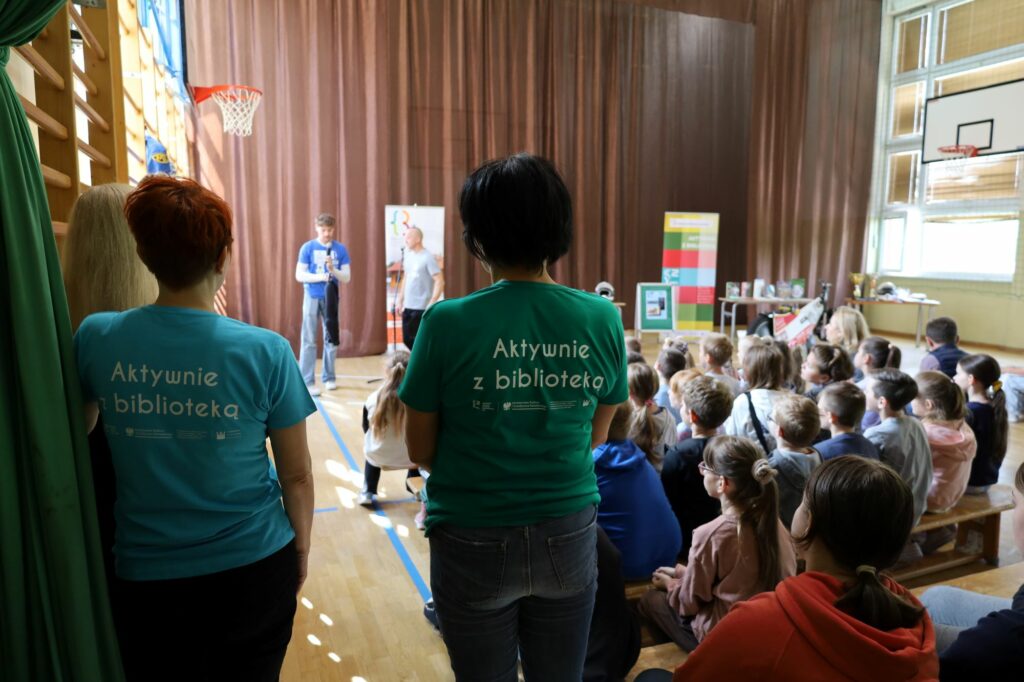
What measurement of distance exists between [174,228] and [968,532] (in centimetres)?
339

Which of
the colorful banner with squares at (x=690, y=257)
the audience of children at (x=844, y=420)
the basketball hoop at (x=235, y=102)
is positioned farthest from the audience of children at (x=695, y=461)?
the colorful banner with squares at (x=690, y=257)

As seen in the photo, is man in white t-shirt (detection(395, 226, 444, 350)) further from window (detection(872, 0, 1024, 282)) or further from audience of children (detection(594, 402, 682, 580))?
window (detection(872, 0, 1024, 282))

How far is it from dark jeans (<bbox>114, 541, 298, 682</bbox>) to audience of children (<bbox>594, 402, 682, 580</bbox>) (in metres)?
1.10

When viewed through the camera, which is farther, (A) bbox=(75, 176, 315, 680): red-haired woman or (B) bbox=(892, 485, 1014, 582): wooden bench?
(B) bbox=(892, 485, 1014, 582): wooden bench

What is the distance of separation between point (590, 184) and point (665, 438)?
679 cm

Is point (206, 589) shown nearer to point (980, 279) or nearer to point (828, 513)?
point (828, 513)

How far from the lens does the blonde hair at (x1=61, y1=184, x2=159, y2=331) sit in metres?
1.17

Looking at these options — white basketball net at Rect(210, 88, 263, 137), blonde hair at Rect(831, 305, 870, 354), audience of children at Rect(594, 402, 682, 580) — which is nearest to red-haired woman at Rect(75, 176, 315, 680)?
audience of children at Rect(594, 402, 682, 580)

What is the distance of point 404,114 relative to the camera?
7719 millimetres

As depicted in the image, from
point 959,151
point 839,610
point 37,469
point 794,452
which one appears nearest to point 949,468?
point 794,452

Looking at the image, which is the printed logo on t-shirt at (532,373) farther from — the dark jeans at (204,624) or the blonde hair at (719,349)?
the blonde hair at (719,349)

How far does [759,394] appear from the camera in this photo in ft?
9.38

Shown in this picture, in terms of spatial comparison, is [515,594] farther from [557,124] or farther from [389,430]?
[557,124]

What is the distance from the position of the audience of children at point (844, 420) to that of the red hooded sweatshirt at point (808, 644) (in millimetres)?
1387
